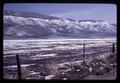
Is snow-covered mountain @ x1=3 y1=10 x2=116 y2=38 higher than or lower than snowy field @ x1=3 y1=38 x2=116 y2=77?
higher

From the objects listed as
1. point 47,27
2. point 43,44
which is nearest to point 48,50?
point 43,44

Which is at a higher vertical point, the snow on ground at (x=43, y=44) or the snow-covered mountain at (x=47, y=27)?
the snow-covered mountain at (x=47, y=27)

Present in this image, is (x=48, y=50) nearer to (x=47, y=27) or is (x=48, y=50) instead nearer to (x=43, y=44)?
(x=43, y=44)

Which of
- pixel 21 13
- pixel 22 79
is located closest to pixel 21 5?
pixel 21 13

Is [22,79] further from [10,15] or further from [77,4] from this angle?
[77,4]
